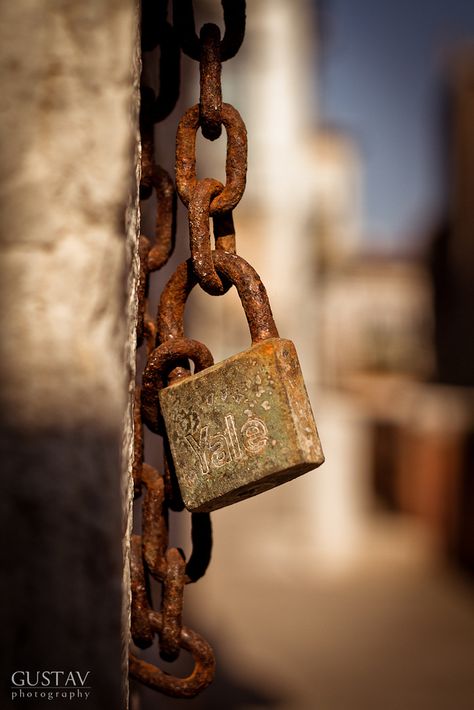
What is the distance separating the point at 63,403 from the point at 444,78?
45.3ft

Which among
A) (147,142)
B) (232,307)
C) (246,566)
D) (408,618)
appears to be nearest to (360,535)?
(246,566)

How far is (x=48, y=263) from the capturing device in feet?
2.36

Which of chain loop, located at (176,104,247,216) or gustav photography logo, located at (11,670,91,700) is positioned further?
chain loop, located at (176,104,247,216)

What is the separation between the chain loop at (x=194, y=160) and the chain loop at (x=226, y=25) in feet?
0.23

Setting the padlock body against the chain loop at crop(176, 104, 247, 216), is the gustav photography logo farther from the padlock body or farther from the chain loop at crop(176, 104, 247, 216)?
the chain loop at crop(176, 104, 247, 216)

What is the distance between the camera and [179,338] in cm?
86

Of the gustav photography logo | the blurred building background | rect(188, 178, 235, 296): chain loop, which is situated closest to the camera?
the gustav photography logo

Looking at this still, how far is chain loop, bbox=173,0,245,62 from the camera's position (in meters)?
0.85

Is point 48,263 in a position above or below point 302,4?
below

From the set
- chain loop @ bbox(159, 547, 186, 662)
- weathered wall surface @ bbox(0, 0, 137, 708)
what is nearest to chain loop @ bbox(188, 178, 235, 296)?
weathered wall surface @ bbox(0, 0, 137, 708)

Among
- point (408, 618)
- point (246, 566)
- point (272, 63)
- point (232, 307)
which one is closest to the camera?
point (408, 618)

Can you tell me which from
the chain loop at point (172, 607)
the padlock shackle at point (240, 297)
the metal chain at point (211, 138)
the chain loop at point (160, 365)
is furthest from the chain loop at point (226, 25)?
the chain loop at point (172, 607)

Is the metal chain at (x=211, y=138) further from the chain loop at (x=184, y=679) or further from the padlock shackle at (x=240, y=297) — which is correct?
the chain loop at (x=184, y=679)

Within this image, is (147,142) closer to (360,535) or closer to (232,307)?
(360,535)
